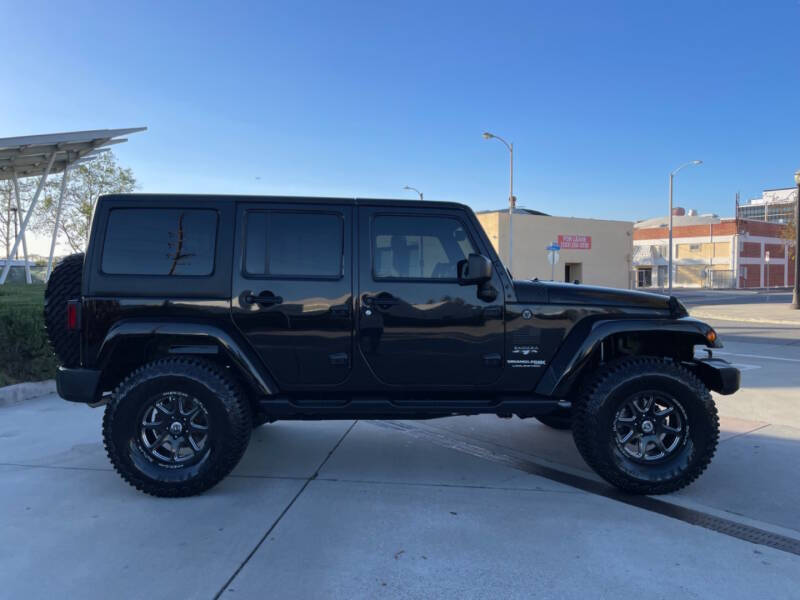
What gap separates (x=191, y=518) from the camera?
3.40 metres

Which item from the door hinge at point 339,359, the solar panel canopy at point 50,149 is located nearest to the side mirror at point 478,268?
the door hinge at point 339,359

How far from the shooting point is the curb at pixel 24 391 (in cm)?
618

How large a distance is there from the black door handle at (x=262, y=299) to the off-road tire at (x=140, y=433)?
1.91ft

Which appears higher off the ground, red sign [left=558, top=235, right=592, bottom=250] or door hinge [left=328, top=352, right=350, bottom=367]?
red sign [left=558, top=235, right=592, bottom=250]

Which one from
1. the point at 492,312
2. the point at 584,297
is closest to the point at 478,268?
the point at 492,312

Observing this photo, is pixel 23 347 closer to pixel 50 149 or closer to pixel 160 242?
pixel 160 242

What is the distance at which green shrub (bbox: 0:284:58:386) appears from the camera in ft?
22.0

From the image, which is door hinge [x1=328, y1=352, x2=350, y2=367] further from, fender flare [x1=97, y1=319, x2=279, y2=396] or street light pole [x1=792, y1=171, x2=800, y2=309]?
street light pole [x1=792, y1=171, x2=800, y2=309]

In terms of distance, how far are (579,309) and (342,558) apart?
2.29m

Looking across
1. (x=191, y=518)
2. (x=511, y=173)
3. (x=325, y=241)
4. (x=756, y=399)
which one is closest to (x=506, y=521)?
(x=191, y=518)

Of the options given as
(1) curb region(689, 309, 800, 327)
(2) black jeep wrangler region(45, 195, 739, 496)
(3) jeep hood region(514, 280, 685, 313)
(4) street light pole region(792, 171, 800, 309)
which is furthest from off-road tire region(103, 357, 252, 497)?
(4) street light pole region(792, 171, 800, 309)

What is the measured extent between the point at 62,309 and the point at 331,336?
77.8 inches

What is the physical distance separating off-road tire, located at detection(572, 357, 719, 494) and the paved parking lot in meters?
0.17

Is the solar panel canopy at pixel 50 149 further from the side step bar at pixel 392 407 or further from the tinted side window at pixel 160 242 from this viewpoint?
the side step bar at pixel 392 407
